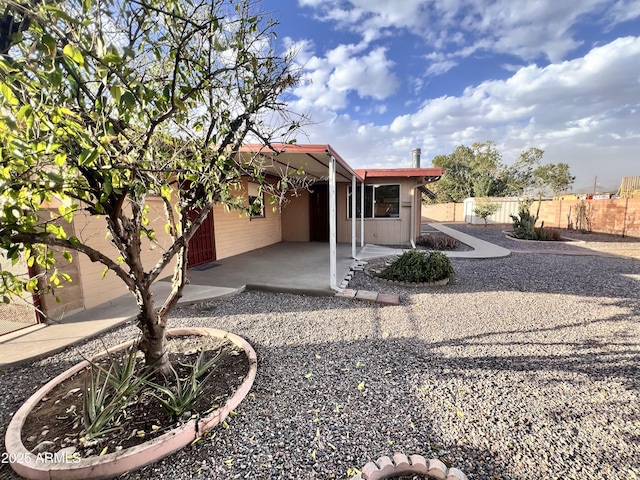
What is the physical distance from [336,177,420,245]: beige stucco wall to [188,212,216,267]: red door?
5.11 metres

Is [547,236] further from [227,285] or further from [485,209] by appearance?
[227,285]

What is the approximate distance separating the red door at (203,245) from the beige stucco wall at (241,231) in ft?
0.62

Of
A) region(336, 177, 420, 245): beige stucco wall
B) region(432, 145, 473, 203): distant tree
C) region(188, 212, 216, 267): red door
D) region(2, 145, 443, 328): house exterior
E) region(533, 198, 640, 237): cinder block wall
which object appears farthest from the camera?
region(432, 145, 473, 203): distant tree

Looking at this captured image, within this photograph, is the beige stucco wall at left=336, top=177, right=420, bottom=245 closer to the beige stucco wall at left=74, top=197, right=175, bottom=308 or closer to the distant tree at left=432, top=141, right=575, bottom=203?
the beige stucco wall at left=74, top=197, right=175, bottom=308

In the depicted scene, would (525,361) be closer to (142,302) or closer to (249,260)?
(142,302)

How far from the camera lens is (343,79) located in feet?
12.7

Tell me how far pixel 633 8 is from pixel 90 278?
1172cm

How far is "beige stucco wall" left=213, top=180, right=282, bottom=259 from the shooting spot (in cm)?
770

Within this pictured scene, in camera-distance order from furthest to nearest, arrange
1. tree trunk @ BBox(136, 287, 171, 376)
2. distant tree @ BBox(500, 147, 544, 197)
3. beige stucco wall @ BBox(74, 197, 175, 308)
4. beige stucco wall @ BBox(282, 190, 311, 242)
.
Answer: distant tree @ BBox(500, 147, 544, 197) < beige stucco wall @ BBox(282, 190, 311, 242) < beige stucco wall @ BBox(74, 197, 175, 308) < tree trunk @ BBox(136, 287, 171, 376)

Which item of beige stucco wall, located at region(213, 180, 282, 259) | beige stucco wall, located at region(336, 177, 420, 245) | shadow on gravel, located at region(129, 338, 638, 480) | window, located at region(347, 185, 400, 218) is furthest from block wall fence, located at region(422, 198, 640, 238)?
beige stucco wall, located at region(213, 180, 282, 259)

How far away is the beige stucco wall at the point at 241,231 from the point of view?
7.70 metres

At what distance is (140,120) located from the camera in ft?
6.25

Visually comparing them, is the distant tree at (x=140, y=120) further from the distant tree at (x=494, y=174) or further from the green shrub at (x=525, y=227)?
the distant tree at (x=494, y=174)


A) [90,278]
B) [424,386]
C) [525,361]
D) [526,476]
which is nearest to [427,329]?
[525,361]
